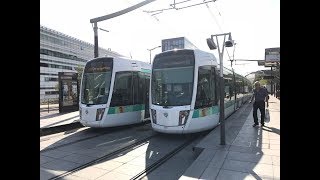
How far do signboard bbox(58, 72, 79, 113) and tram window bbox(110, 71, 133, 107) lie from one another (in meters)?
7.71

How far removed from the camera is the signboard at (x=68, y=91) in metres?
18.2

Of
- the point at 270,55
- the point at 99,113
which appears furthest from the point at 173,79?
A: the point at 270,55

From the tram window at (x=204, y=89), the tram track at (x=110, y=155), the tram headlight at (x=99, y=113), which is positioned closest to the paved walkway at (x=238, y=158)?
the tram window at (x=204, y=89)

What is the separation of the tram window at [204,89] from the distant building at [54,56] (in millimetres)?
76002

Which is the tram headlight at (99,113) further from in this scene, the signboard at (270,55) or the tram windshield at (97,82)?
the signboard at (270,55)

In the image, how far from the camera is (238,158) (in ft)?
21.8

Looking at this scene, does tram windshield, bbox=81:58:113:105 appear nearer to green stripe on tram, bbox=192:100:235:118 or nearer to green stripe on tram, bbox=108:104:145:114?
green stripe on tram, bbox=108:104:145:114

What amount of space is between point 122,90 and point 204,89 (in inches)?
142

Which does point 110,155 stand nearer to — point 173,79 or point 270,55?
point 173,79

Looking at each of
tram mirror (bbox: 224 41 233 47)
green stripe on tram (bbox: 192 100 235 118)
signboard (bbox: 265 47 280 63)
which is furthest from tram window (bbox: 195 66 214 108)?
signboard (bbox: 265 47 280 63)

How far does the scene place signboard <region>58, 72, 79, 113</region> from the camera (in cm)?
1821

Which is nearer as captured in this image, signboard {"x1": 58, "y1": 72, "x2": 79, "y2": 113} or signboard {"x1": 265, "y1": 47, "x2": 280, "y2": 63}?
signboard {"x1": 58, "y1": 72, "x2": 79, "y2": 113}
